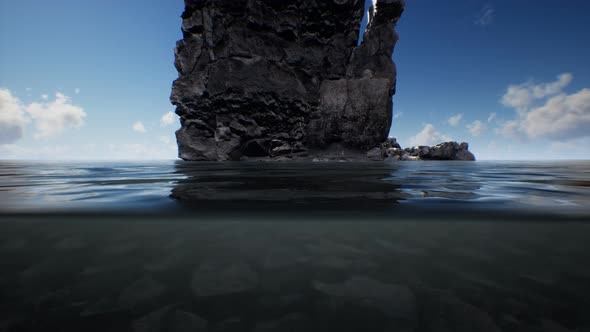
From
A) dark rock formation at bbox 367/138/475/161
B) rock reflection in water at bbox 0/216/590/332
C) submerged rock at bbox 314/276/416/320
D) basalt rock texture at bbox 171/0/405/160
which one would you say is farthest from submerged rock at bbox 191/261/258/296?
dark rock formation at bbox 367/138/475/161

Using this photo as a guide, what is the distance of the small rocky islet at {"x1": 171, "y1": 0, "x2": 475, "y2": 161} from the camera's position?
2670cm

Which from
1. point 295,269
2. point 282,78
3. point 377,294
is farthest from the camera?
point 282,78

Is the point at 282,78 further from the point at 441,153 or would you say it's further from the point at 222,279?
the point at 441,153

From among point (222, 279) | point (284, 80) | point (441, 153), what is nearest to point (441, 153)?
point (441, 153)

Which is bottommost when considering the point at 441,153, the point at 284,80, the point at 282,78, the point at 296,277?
the point at 296,277

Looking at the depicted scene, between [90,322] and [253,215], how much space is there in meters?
1.44

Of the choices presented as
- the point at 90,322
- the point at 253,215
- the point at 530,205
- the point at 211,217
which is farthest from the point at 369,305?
the point at 530,205

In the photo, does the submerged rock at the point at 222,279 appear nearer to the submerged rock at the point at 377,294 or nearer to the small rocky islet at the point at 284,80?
the submerged rock at the point at 377,294

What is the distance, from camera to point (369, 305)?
103cm

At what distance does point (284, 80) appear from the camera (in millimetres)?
27641

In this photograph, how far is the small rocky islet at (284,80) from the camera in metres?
26.7

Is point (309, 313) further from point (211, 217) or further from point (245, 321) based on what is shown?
point (211, 217)

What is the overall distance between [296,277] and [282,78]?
28.4 meters

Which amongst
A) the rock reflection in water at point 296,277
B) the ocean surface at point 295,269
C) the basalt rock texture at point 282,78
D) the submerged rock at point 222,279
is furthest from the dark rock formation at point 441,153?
the submerged rock at point 222,279
